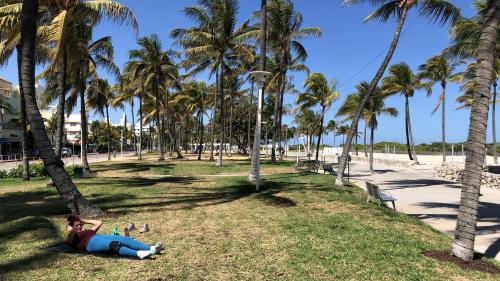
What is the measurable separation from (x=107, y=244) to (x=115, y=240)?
0.12 m

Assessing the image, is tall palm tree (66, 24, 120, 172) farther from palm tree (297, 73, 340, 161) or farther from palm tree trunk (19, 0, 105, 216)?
palm tree (297, 73, 340, 161)

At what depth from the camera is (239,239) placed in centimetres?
745

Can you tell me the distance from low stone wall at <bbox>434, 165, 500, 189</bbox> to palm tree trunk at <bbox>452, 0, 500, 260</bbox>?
45.0ft

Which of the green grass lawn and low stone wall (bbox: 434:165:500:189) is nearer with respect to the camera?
the green grass lawn

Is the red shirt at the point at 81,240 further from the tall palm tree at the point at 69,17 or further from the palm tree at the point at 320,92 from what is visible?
the palm tree at the point at 320,92

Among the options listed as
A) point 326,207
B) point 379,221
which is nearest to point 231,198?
point 326,207

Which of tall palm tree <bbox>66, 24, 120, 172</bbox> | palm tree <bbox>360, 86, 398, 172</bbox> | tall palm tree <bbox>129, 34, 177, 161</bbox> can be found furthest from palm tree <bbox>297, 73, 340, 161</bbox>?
tall palm tree <bbox>66, 24, 120, 172</bbox>

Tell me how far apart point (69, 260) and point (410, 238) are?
5730 mm

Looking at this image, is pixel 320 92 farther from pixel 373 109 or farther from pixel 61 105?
pixel 61 105

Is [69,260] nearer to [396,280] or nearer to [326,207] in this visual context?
[396,280]

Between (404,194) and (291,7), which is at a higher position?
(291,7)

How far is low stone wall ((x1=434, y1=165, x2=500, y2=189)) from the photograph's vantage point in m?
18.0

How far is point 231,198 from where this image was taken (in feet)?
42.4

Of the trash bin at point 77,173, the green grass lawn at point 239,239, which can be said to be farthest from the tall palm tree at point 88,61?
the green grass lawn at point 239,239
